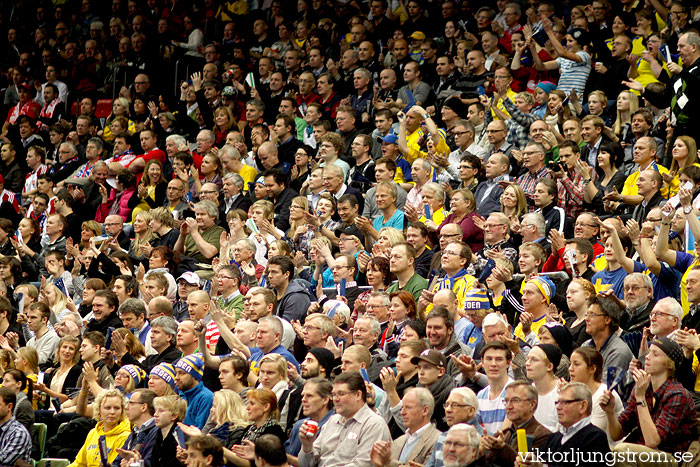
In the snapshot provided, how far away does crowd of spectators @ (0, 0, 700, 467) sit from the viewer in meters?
6.59

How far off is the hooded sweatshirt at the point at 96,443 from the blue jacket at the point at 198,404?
441 mm

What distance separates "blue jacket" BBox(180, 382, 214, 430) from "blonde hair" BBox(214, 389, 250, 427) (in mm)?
597

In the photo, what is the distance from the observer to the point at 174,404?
23.6ft

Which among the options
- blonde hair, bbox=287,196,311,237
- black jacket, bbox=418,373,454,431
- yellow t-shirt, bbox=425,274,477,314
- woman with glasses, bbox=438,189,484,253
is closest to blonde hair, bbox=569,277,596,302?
yellow t-shirt, bbox=425,274,477,314

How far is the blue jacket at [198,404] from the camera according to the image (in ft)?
24.9

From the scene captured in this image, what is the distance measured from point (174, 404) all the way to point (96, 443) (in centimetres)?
77

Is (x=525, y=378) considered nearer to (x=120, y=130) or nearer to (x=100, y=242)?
(x=100, y=242)

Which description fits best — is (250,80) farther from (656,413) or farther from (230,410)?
(656,413)

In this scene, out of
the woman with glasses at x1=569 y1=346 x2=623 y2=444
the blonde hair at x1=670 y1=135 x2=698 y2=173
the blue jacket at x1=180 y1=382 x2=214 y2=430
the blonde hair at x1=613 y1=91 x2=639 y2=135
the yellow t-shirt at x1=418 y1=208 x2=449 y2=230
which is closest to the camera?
the woman with glasses at x1=569 y1=346 x2=623 y2=444

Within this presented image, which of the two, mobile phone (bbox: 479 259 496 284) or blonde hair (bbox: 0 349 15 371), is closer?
mobile phone (bbox: 479 259 496 284)

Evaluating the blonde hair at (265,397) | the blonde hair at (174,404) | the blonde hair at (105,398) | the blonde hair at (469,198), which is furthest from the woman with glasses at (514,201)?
the blonde hair at (105,398)

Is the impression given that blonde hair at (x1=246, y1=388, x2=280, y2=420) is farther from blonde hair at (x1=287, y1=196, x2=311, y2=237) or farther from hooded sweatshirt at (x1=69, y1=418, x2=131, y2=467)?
blonde hair at (x1=287, y1=196, x2=311, y2=237)

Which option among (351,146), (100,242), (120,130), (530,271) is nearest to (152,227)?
(100,242)

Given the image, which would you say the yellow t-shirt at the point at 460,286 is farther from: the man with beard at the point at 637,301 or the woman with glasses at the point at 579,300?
the man with beard at the point at 637,301
